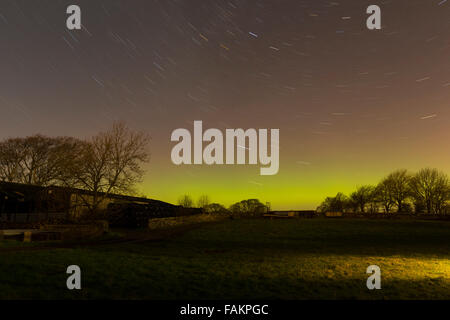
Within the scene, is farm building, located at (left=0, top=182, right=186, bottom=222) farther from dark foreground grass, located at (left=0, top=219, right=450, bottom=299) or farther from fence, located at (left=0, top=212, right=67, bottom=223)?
dark foreground grass, located at (left=0, top=219, right=450, bottom=299)

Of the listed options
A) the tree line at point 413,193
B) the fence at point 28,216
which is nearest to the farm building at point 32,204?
the fence at point 28,216

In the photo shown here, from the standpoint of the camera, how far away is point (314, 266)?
11.1m

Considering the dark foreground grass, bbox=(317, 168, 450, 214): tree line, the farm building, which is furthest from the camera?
bbox=(317, 168, 450, 214): tree line

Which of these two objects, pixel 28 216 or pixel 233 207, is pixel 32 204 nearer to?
pixel 28 216

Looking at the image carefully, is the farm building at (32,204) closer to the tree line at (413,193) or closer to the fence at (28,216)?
the fence at (28,216)

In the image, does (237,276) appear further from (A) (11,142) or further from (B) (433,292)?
(A) (11,142)

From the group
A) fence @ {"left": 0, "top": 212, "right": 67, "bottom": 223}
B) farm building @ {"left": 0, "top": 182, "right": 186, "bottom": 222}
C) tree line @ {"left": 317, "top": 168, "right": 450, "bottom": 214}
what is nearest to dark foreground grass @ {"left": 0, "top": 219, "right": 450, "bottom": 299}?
farm building @ {"left": 0, "top": 182, "right": 186, "bottom": 222}

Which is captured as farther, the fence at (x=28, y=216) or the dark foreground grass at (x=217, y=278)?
the fence at (x=28, y=216)

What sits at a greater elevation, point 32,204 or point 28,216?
point 32,204

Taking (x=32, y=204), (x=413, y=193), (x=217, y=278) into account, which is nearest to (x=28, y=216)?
(x=32, y=204)
